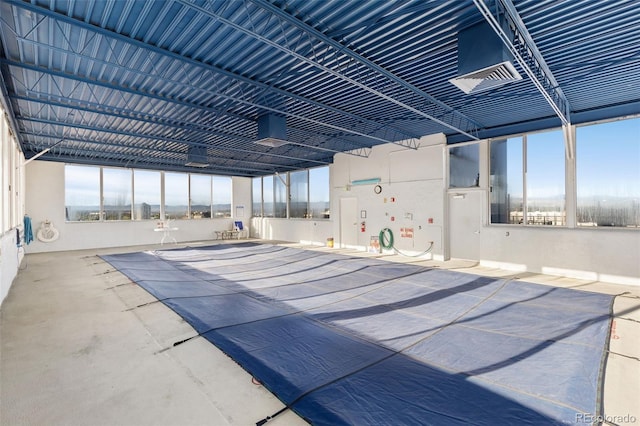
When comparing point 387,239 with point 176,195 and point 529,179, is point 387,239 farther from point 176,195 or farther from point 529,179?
point 176,195

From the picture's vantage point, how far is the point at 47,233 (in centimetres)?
1157

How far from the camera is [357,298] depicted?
5.52 metres

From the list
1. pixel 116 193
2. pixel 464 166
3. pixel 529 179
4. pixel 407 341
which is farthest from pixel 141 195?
pixel 529 179

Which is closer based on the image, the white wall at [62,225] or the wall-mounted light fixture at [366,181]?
the wall-mounted light fixture at [366,181]

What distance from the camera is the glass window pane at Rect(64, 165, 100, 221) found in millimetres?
12273

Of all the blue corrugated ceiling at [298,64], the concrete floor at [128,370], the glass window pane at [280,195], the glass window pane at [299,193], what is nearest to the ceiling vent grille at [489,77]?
the blue corrugated ceiling at [298,64]

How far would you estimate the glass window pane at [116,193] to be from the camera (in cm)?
1312

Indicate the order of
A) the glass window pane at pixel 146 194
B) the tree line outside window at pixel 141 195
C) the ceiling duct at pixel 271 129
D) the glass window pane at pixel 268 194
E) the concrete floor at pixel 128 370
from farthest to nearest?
1. the glass window pane at pixel 268 194
2. the glass window pane at pixel 146 194
3. the tree line outside window at pixel 141 195
4. the ceiling duct at pixel 271 129
5. the concrete floor at pixel 128 370

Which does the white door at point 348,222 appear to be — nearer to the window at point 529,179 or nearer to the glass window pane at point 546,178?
the window at point 529,179

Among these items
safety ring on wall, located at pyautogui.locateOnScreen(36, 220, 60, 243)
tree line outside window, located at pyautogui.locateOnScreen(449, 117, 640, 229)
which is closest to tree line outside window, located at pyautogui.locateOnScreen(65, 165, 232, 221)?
safety ring on wall, located at pyautogui.locateOnScreen(36, 220, 60, 243)

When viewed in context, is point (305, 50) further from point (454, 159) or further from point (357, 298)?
point (454, 159)

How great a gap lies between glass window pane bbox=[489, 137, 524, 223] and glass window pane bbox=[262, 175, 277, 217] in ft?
35.7

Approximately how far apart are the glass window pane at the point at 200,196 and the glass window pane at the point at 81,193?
13.0ft

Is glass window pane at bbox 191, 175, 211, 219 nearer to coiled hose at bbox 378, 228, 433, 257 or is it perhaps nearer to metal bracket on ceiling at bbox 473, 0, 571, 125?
coiled hose at bbox 378, 228, 433, 257
